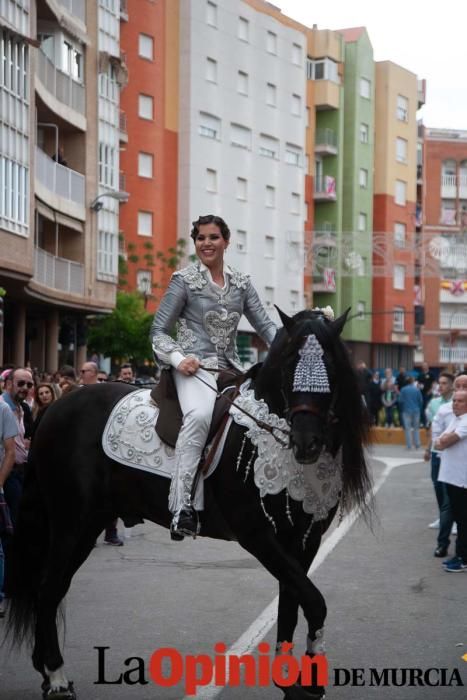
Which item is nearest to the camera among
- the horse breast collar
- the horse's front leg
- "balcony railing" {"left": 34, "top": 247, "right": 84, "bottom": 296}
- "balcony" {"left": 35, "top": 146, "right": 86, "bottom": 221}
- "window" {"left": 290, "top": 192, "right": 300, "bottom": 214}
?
the horse's front leg

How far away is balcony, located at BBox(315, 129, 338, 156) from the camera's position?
66.4 meters

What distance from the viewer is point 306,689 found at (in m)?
5.69

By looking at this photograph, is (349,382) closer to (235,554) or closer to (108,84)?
(235,554)

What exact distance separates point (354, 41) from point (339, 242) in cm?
3433

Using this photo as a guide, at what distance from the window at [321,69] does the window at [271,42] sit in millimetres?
5336

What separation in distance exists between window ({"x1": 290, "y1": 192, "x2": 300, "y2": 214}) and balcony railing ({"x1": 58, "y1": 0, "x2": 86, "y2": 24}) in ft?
84.5

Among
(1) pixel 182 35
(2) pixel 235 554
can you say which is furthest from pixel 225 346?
(1) pixel 182 35

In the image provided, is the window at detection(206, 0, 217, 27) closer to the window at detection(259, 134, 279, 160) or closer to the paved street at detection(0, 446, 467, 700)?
the window at detection(259, 134, 279, 160)

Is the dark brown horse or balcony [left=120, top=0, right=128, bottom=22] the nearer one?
the dark brown horse

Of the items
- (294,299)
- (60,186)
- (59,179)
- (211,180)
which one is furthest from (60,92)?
(294,299)

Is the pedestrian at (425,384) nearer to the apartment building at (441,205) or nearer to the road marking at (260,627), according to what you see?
the road marking at (260,627)

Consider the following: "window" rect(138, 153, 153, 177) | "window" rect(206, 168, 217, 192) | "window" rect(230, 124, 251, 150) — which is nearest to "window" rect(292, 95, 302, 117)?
"window" rect(230, 124, 251, 150)

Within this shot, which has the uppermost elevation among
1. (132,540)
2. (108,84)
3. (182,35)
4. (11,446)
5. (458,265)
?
(182,35)

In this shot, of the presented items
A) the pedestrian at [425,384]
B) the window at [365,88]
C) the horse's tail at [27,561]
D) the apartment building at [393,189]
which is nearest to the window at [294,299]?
the apartment building at [393,189]
